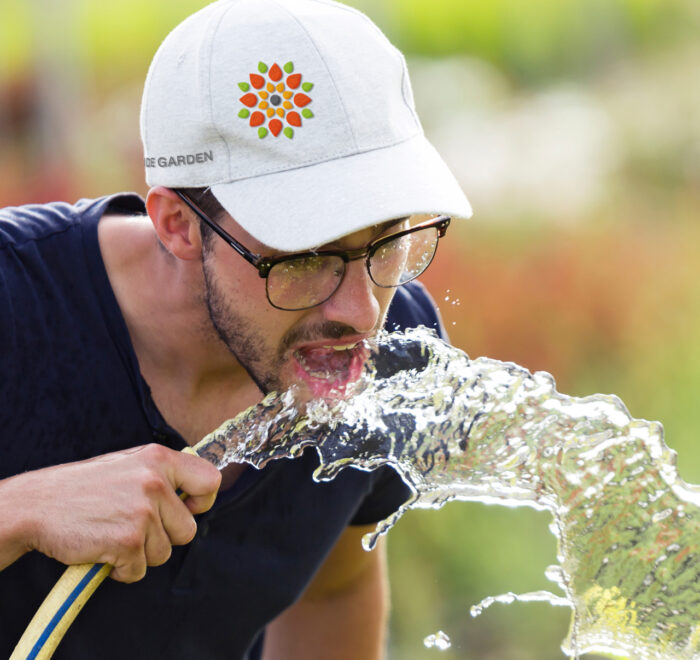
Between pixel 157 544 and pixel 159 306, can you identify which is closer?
pixel 157 544

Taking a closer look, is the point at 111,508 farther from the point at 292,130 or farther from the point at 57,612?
the point at 292,130

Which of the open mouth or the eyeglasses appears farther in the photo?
the open mouth

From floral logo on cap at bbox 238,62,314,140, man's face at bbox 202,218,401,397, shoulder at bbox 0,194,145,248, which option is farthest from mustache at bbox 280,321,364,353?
shoulder at bbox 0,194,145,248

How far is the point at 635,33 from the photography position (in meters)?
3.88

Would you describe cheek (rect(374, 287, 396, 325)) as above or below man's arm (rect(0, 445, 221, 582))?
above

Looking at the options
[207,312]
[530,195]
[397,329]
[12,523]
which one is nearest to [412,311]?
[397,329]

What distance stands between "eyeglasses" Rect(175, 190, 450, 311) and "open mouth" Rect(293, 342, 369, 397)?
0.32 feet

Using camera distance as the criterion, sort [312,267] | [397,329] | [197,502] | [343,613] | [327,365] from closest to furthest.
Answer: [197,502]
[312,267]
[327,365]
[397,329]
[343,613]

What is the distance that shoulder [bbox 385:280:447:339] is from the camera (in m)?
2.08

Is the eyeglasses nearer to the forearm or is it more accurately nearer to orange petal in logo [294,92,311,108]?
orange petal in logo [294,92,311,108]

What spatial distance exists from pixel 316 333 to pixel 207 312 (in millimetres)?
221

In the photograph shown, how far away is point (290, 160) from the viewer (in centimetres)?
167

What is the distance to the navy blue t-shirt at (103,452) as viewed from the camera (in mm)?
1782

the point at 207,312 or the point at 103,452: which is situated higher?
the point at 207,312
